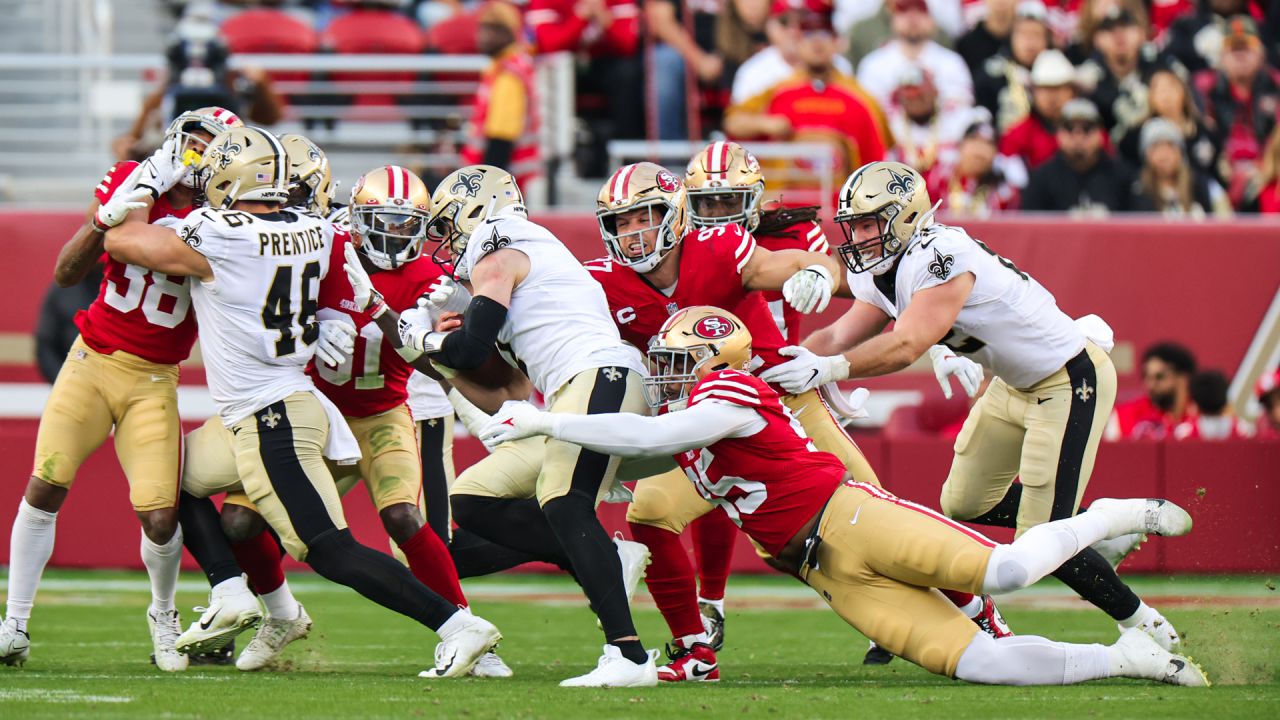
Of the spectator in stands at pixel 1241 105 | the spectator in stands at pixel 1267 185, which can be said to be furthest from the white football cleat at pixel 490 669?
the spectator in stands at pixel 1241 105

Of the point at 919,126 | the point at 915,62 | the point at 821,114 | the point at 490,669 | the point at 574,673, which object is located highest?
the point at 915,62

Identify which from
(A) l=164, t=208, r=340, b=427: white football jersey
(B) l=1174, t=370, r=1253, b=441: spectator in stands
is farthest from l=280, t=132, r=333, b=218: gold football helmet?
(B) l=1174, t=370, r=1253, b=441: spectator in stands

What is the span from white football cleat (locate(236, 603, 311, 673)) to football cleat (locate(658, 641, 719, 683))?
1.51 meters

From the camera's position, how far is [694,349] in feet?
19.5

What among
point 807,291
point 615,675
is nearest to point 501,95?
point 807,291

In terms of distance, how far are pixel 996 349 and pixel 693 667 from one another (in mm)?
1689

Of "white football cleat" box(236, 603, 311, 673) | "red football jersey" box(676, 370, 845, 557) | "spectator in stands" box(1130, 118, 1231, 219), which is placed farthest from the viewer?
"spectator in stands" box(1130, 118, 1231, 219)

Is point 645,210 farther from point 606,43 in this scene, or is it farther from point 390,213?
point 606,43

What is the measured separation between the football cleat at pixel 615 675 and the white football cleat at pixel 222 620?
1.31 metres

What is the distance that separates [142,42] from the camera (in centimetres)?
1573

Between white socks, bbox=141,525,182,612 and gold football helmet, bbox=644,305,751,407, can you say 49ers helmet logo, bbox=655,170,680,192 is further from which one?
white socks, bbox=141,525,182,612

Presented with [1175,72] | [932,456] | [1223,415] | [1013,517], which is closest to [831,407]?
[1013,517]

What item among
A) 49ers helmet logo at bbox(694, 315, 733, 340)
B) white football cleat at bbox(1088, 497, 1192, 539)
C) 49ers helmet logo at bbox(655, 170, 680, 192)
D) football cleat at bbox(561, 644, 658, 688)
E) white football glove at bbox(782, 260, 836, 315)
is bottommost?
football cleat at bbox(561, 644, 658, 688)

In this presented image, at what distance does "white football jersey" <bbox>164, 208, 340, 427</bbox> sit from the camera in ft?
20.4
